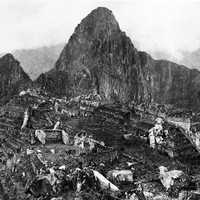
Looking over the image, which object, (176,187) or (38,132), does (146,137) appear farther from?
(176,187)

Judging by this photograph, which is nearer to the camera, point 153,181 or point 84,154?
point 153,181

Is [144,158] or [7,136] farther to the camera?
[7,136]

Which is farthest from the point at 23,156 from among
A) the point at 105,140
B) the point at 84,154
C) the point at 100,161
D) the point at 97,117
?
the point at 97,117

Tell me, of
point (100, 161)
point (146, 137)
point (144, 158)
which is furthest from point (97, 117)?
point (100, 161)

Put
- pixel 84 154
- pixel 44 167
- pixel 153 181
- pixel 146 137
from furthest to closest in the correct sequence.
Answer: pixel 146 137
pixel 84 154
pixel 44 167
pixel 153 181

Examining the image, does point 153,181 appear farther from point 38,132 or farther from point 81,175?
point 38,132

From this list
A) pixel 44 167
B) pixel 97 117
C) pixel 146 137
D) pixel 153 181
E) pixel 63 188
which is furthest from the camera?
pixel 97 117

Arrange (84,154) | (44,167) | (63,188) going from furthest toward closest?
1. (84,154)
2. (44,167)
3. (63,188)

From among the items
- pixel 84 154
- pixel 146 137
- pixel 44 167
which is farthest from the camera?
pixel 146 137
